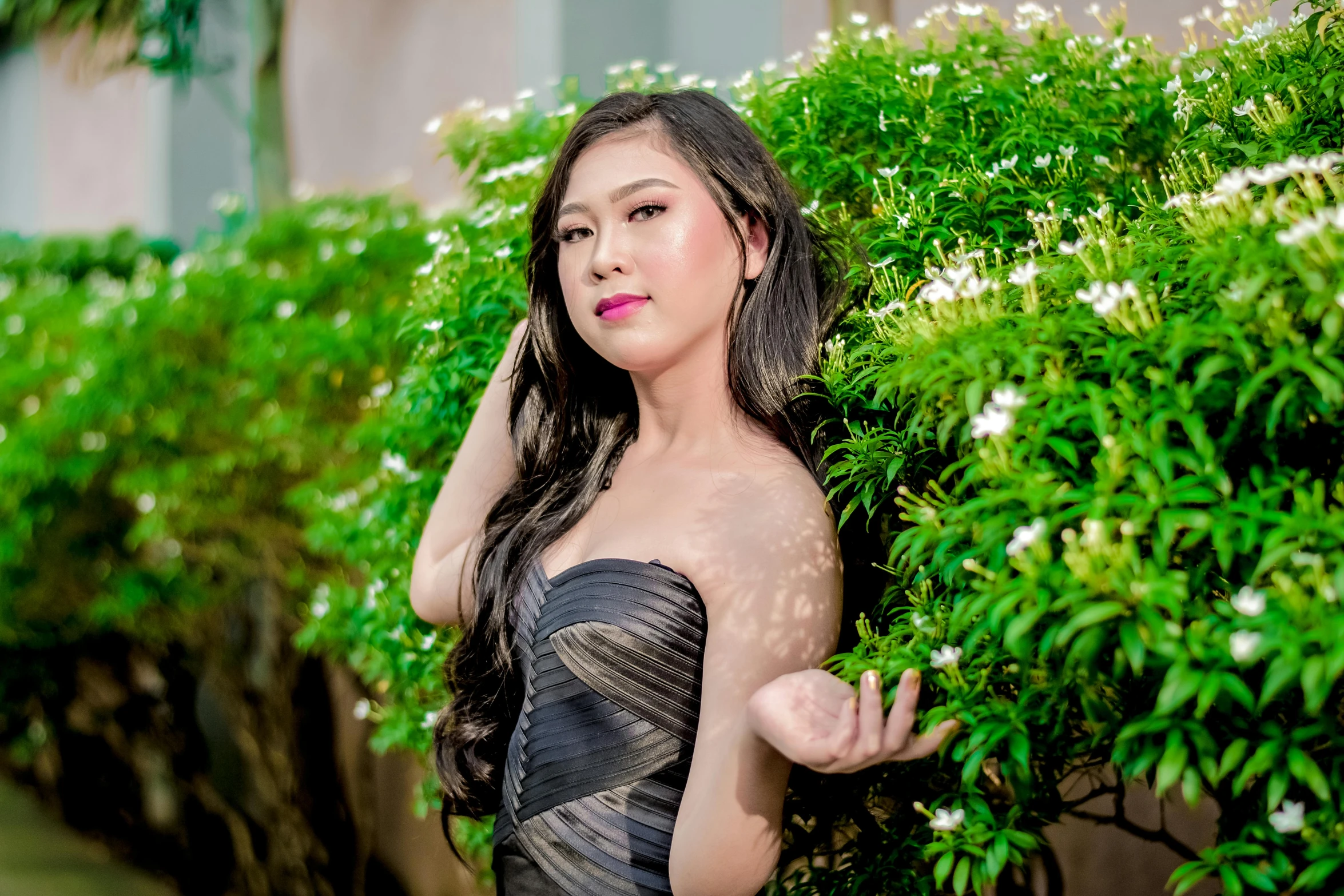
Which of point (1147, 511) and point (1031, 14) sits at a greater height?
point (1031, 14)

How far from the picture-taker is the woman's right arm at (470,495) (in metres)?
2.71

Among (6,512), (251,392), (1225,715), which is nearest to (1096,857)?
(1225,715)

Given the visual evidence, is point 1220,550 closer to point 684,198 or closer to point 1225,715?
point 1225,715

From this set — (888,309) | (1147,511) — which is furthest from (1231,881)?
(888,309)

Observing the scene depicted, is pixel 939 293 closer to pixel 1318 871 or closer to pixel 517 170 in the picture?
pixel 1318 871

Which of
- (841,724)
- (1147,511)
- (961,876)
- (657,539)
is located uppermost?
(1147,511)

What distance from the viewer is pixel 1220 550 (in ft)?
4.86

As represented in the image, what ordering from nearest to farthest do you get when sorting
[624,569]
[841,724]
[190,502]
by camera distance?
1. [841,724]
2. [624,569]
3. [190,502]

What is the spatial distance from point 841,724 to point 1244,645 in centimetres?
59

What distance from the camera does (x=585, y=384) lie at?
2646 mm

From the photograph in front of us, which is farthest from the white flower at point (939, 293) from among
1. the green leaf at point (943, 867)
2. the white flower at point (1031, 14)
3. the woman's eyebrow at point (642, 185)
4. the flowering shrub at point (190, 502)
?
the flowering shrub at point (190, 502)

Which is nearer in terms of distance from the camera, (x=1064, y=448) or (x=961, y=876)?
(x=1064, y=448)

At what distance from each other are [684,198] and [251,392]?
3635mm

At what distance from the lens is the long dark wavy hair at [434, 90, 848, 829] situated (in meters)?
2.33
